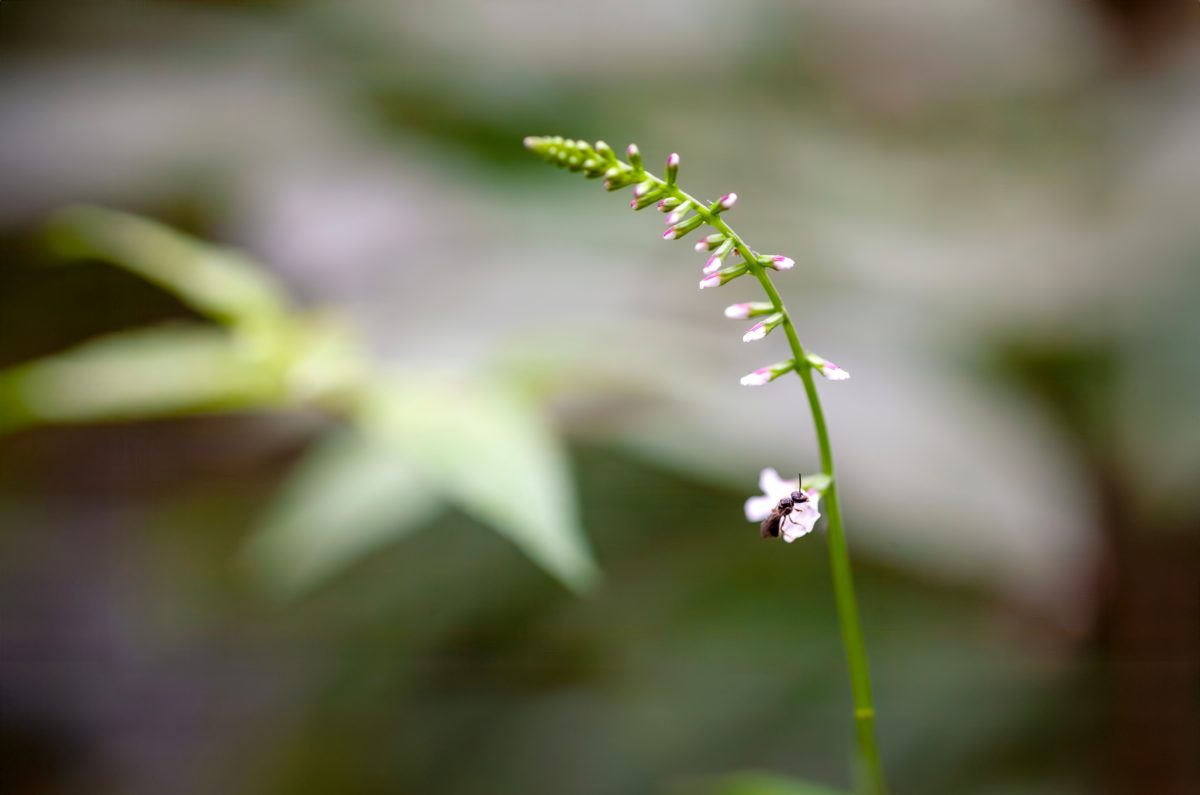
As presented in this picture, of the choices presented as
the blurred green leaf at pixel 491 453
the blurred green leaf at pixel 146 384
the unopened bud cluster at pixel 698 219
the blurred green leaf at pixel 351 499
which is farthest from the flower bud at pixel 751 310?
the blurred green leaf at pixel 146 384

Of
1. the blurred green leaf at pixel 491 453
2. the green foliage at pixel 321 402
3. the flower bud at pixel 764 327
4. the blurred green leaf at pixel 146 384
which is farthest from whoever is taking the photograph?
the blurred green leaf at pixel 146 384

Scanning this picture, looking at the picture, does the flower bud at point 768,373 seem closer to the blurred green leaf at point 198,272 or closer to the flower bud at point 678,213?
the flower bud at point 678,213

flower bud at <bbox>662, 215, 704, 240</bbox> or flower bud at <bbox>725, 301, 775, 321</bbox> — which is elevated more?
flower bud at <bbox>662, 215, 704, 240</bbox>

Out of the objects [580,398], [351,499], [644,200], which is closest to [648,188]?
[644,200]

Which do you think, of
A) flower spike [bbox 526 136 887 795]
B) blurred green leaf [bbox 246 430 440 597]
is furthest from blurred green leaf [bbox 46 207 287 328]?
flower spike [bbox 526 136 887 795]

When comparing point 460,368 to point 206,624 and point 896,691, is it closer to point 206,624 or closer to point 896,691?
point 896,691

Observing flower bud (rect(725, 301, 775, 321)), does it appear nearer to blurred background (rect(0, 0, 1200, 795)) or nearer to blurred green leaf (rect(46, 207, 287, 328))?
blurred background (rect(0, 0, 1200, 795))

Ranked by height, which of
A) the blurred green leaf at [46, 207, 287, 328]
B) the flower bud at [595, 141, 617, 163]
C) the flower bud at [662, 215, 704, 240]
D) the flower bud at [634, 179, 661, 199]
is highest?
the blurred green leaf at [46, 207, 287, 328]
